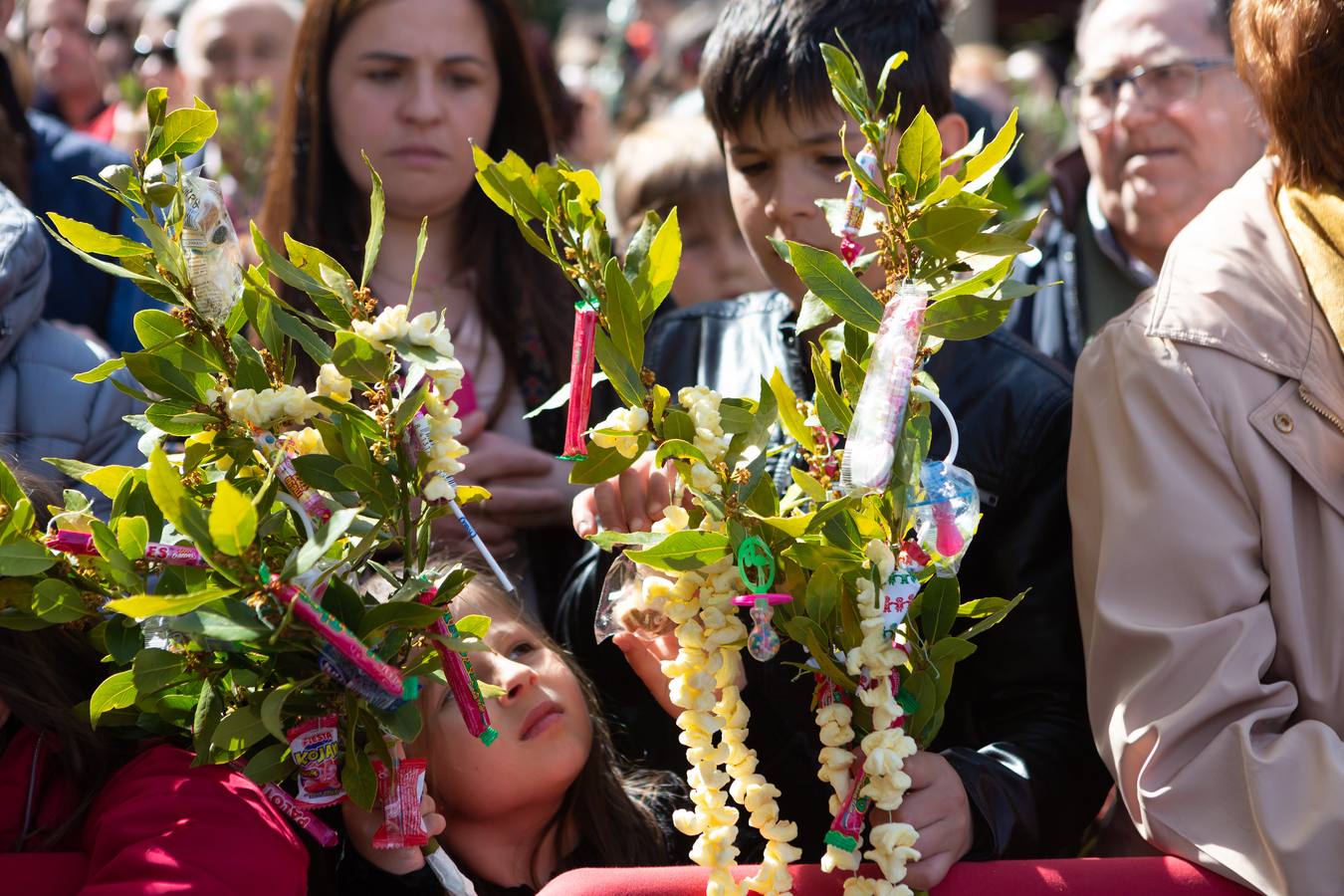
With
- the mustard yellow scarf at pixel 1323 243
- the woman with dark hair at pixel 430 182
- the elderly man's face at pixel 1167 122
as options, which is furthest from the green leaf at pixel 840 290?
the elderly man's face at pixel 1167 122

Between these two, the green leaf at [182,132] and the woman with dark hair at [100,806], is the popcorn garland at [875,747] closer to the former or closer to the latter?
the woman with dark hair at [100,806]

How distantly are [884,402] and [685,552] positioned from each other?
9.9 inches

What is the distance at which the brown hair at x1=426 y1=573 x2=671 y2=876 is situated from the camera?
7.09 ft

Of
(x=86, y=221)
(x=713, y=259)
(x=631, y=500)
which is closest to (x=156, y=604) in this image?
(x=631, y=500)

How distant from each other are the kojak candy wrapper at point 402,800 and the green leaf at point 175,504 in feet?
1.18

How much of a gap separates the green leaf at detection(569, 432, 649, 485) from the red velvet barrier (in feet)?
1.48

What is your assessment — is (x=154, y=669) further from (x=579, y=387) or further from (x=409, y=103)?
(x=409, y=103)

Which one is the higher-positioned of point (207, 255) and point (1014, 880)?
point (207, 255)

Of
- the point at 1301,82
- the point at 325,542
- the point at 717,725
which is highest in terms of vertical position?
the point at 1301,82

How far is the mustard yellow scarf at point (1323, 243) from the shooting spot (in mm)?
1741

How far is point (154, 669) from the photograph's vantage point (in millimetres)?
1549

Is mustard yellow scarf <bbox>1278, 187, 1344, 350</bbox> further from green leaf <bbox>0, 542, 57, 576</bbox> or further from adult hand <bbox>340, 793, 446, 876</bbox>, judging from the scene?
green leaf <bbox>0, 542, 57, 576</bbox>

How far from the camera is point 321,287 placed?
5.22 feet

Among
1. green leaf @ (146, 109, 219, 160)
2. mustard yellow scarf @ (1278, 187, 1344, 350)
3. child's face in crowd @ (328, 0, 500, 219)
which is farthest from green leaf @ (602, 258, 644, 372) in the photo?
child's face in crowd @ (328, 0, 500, 219)
